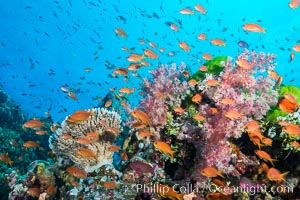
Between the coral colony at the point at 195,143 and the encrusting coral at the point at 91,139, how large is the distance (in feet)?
0.07

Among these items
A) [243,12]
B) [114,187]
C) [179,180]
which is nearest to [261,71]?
[179,180]

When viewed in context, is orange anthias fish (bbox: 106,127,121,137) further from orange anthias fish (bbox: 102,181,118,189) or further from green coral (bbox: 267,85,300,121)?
green coral (bbox: 267,85,300,121)

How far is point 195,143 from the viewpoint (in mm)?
4734

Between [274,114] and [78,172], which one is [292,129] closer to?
[274,114]

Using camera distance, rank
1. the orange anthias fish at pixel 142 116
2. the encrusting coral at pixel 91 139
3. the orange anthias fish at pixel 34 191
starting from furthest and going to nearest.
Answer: the orange anthias fish at pixel 34 191
the encrusting coral at pixel 91 139
the orange anthias fish at pixel 142 116

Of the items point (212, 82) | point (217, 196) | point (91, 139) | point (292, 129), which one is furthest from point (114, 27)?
point (217, 196)

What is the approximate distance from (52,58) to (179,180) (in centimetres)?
9575

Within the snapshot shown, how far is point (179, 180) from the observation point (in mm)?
4715

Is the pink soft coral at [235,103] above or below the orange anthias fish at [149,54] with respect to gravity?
below

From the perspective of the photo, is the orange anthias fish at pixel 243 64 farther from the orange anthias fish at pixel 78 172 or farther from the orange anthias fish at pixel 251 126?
the orange anthias fish at pixel 78 172

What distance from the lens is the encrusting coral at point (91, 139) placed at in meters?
5.64

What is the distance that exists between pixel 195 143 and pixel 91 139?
2178 mm

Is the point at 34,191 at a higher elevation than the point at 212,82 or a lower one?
lower

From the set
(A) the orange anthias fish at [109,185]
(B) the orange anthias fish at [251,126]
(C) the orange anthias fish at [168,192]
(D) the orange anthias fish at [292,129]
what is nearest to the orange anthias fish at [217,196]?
(C) the orange anthias fish at [168,192]
